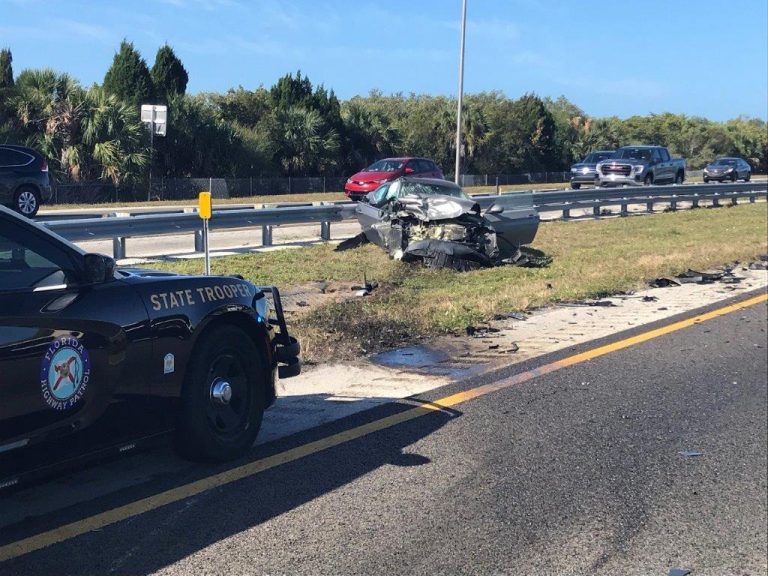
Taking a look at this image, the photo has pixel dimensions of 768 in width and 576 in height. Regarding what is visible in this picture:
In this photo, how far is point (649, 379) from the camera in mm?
7770

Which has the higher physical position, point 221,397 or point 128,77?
point 128,77

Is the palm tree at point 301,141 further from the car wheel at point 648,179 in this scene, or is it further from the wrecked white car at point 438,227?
the wrecked white car at point 438,227

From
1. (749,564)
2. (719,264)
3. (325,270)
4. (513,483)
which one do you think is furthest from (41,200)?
(749,564)

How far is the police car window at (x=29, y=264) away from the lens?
412 cm

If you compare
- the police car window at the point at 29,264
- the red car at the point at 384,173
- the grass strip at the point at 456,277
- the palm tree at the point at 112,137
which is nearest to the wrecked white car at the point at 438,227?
the grass strip at the point at 456,277

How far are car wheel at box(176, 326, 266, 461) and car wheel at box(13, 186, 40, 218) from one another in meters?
13.9

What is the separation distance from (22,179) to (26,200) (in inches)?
17.8

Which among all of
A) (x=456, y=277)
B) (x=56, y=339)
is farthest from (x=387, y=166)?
(x=56, y=339)

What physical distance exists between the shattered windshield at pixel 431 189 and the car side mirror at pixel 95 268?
415 inches

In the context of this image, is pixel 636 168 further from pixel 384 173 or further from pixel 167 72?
pixel 167 72

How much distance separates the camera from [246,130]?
43.8 m

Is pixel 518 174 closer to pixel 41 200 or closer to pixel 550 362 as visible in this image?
pixel 41 200

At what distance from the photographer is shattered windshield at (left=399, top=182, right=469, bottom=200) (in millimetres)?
15102

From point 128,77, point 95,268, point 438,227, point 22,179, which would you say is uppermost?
point 128,77
